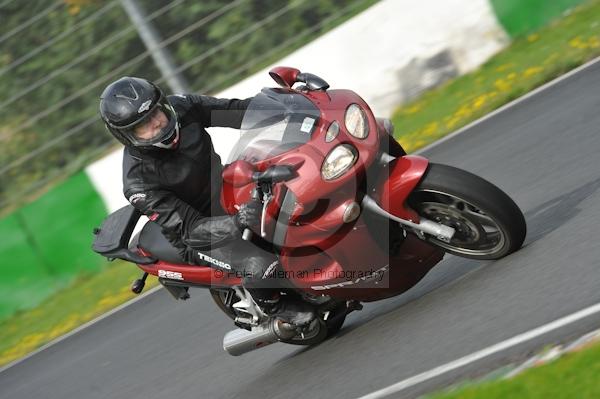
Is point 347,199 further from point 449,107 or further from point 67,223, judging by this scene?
point 67,223

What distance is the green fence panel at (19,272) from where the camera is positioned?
11141 mm

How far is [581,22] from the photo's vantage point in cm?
1070

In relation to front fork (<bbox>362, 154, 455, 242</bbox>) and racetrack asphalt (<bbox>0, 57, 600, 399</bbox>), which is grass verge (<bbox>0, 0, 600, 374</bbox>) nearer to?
racetrack asphalt (<bbox>0, 57, 600, 399</bbox>)

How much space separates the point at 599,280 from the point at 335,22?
24.8 feet

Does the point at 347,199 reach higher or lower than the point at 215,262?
higher

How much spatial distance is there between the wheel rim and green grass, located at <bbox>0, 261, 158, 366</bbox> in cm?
495

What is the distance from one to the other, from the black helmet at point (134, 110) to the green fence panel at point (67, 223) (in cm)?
574

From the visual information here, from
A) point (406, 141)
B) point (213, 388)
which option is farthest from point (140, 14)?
point (213, 388)

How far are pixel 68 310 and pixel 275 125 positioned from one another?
228 inches

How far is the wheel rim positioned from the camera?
17.5 feet

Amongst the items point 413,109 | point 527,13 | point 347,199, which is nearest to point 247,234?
point 347,199

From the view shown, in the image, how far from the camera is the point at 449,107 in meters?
10.6

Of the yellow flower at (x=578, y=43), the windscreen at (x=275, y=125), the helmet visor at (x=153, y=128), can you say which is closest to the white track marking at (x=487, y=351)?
the windscreen at (x=275, y=125)

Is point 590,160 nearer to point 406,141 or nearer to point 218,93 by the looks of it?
point 406,141
